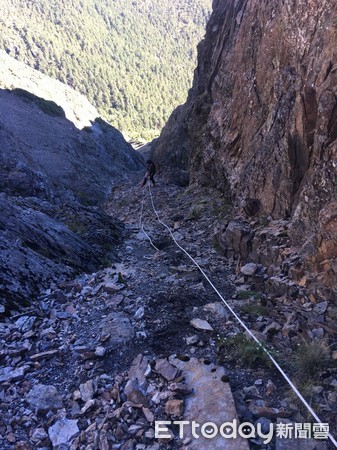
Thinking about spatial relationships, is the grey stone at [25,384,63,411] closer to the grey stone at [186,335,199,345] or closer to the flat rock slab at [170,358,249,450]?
the flat rock slab at [170,358,249,450]

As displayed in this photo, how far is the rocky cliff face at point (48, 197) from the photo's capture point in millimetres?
9250

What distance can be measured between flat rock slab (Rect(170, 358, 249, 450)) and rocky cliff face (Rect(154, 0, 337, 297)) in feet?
10.7

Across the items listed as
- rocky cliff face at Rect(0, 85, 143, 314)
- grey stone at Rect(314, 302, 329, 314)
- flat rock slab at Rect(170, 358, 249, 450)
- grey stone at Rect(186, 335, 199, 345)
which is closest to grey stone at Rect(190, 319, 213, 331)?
grey stone at Rect(186, 335, 199, 345)

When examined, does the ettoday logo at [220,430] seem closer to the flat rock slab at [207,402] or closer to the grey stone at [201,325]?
the flat rock slab at [207,402]

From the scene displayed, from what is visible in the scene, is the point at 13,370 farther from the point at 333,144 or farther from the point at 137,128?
the point at 137,128

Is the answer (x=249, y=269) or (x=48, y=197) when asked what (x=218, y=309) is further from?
(x=48, y=197)

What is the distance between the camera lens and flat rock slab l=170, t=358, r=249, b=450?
4723 mm

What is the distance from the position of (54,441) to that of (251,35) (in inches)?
617

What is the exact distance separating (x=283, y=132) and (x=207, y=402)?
8429 millimetres

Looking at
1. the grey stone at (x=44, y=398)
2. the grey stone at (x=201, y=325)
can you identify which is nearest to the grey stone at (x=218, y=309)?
the grey stone at (x=201, y=325)

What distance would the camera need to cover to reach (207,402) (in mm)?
5324

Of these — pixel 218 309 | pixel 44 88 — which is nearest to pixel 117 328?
pixel 218 309

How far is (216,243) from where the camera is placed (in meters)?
12.7

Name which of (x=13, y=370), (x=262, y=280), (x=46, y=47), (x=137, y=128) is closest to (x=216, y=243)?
(x=262, y=280)
